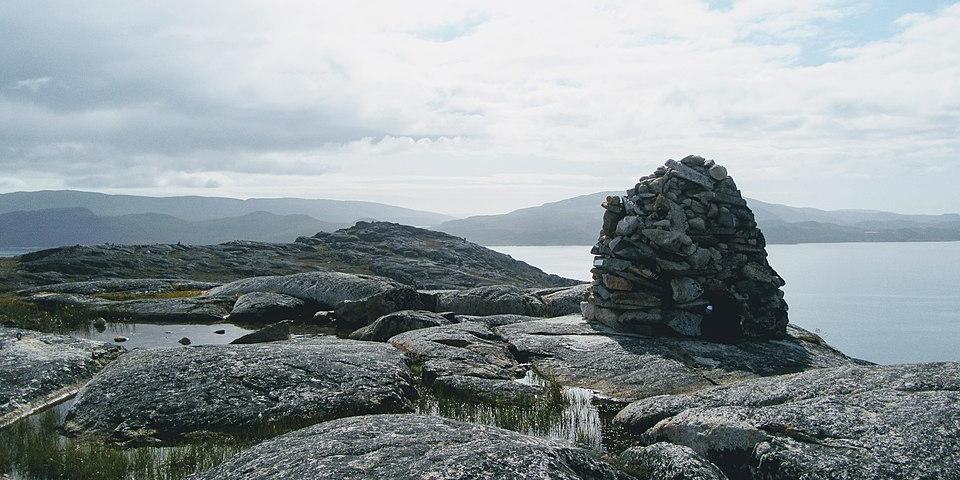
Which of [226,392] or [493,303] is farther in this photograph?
[493,303]

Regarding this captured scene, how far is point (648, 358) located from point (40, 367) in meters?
17.7

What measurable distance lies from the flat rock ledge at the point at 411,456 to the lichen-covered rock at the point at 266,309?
21117mm

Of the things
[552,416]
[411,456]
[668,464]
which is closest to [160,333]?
[552,416]

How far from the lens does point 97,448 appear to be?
12.7 m

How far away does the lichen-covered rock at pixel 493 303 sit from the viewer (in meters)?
33.8

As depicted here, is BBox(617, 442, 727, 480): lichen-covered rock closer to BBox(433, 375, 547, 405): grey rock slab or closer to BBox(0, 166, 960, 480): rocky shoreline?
BBox(0, 166, 960, 480): rocky shoreline

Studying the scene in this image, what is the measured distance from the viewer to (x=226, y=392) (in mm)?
15117

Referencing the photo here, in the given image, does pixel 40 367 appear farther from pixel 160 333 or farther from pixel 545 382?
pixel 545 382

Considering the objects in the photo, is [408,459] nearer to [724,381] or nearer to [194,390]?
[194,390]

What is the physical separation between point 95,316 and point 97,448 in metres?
21.4

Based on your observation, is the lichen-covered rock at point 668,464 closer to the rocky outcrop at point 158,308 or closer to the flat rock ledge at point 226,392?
the flat rock ledge at point 226,392

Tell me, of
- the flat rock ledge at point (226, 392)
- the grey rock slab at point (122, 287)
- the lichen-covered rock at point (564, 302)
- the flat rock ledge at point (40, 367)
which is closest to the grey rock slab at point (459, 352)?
the flat rock ledge at point (226, 392)

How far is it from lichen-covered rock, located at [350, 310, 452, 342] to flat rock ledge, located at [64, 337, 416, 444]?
22.0 ft

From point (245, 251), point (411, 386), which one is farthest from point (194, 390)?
point (245, 251)
